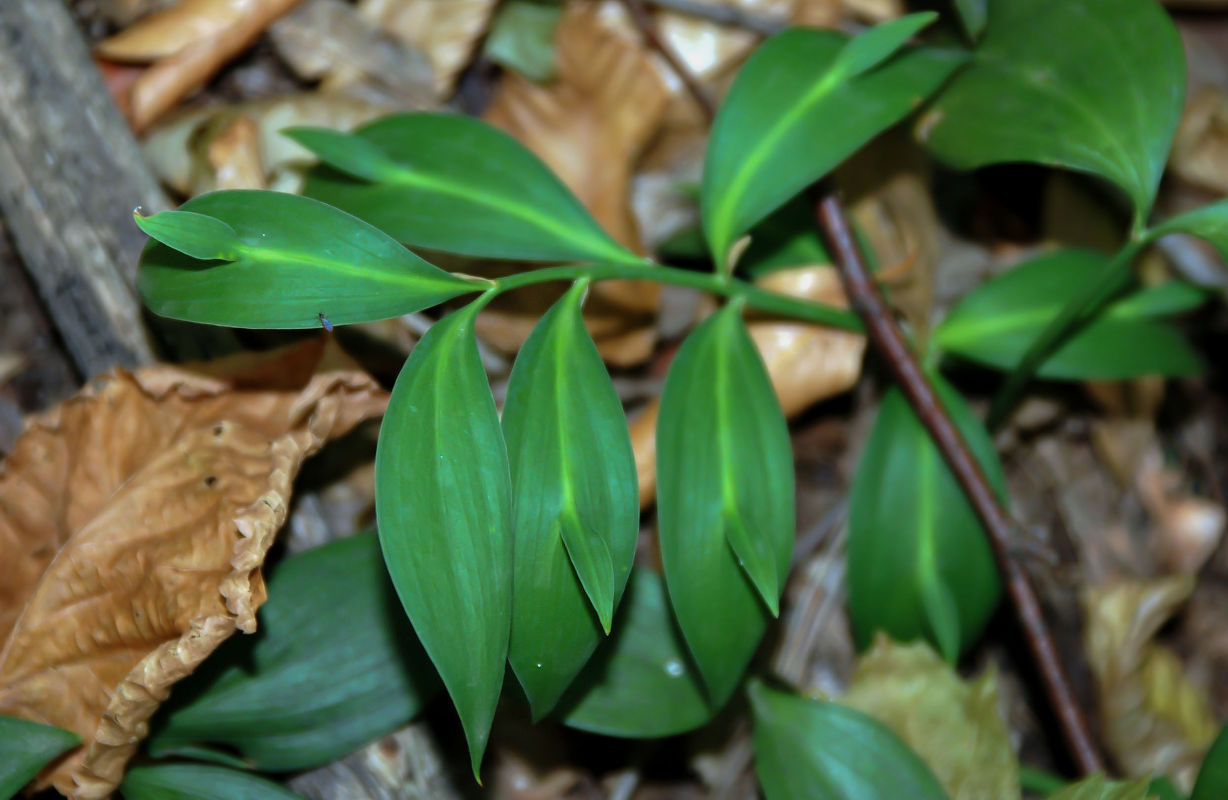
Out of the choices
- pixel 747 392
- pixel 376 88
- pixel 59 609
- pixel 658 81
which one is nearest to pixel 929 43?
pixel 658 81

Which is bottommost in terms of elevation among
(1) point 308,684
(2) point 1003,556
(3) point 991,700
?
(3) point 991,700

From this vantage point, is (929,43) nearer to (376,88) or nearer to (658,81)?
(658,81)

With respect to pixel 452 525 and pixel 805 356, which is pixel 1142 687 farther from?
pixel 452 525

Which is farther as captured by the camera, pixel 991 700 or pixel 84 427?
pixel 991 700

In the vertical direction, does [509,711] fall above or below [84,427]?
below

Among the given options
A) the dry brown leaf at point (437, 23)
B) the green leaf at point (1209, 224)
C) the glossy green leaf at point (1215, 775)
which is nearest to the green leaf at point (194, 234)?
the dry brown leaf at point (437, 23)

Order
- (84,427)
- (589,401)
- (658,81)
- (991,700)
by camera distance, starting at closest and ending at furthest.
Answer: (589,401)
(84,427)
(991,700)
(658,81)

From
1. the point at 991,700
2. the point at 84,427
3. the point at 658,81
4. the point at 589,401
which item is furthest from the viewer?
the point at 658,81
